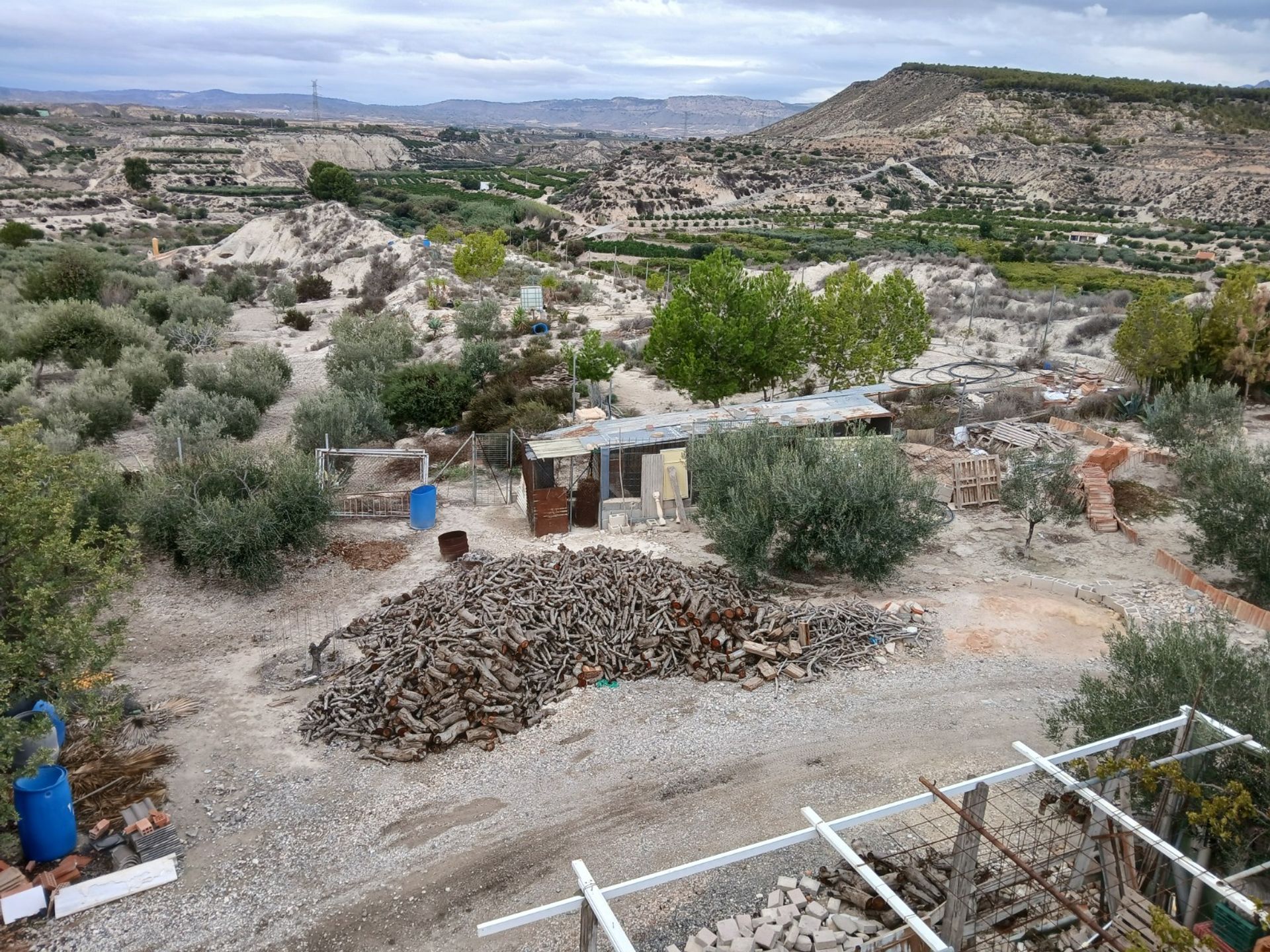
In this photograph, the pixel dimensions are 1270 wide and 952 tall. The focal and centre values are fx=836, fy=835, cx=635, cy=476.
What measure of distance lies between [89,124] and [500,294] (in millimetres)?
157114

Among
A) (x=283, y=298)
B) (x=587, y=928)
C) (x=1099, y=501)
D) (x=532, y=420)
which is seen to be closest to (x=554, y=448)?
(x=532, y=420)

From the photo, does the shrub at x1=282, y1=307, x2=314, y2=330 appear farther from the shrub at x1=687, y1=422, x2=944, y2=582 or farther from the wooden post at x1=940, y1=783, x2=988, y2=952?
the wooden post at x1=940, y1=783, x2=988, y2=952

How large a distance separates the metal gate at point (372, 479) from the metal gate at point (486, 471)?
799 mm

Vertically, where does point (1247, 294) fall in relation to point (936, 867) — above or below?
above

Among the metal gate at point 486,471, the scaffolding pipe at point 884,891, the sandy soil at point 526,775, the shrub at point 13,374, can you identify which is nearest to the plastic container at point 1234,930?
the scaffolding pipe at point 884,891

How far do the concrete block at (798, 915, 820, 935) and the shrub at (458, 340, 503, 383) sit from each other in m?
22.4

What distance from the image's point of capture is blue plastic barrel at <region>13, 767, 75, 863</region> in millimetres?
8375

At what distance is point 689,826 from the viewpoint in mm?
9281

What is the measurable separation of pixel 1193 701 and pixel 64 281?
4355cm

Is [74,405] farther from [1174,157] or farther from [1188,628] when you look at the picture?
[1174,157]

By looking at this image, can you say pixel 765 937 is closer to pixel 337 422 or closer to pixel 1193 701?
pixel 1193 701

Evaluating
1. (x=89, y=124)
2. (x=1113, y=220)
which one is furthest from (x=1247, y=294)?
(x=89, y=124)

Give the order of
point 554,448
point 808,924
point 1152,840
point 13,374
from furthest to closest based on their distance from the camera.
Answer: point 13,374 → point 554,448 → point 808,924 → point 1152,840

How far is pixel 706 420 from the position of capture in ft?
63.4
